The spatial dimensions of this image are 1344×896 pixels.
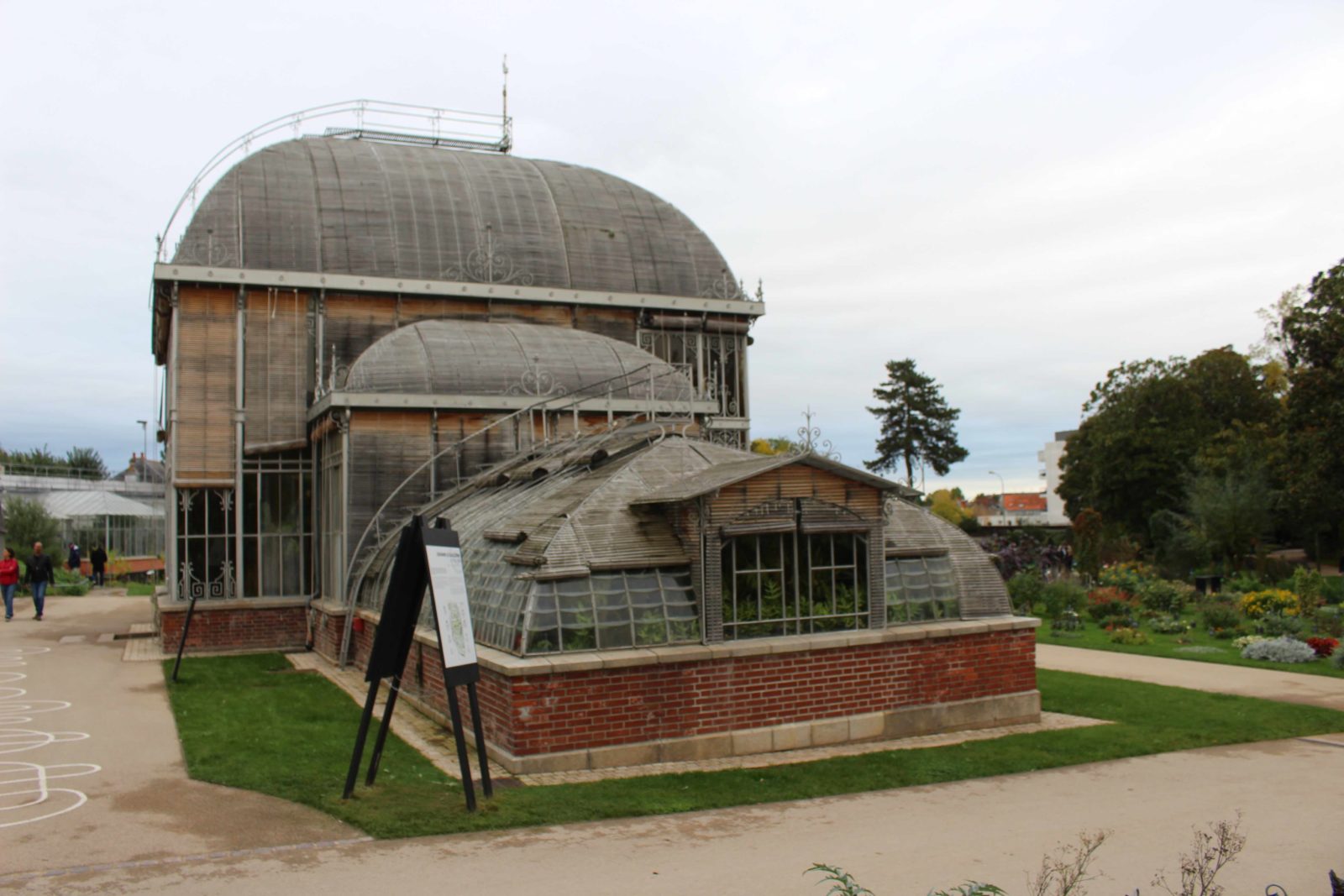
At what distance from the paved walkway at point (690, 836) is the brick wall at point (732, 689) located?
2.05 meters

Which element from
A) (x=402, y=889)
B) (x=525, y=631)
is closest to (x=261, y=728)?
(x=525, y=631)

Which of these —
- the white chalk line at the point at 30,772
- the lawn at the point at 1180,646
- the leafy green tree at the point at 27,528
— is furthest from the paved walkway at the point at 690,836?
the leafy green tree at the point at 27,528

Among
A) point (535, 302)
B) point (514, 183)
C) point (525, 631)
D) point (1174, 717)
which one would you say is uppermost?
point (514, 183)

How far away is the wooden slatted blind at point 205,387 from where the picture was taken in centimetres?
2233

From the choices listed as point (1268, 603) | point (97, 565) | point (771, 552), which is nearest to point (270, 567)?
point (771, 552)

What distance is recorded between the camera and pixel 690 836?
9.19 meters

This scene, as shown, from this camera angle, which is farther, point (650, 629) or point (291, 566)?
point (291, 566)

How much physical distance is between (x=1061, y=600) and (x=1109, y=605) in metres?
1.43

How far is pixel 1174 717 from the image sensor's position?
1457 centimetres

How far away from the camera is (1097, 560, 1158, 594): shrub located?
29.2 meters

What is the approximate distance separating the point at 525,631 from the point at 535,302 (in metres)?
14.7

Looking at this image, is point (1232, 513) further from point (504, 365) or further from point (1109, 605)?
point (504, 365)

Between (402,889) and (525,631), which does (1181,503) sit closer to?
(525,631)

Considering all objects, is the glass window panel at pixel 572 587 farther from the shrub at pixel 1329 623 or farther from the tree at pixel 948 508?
the tree at pixel 948 508
